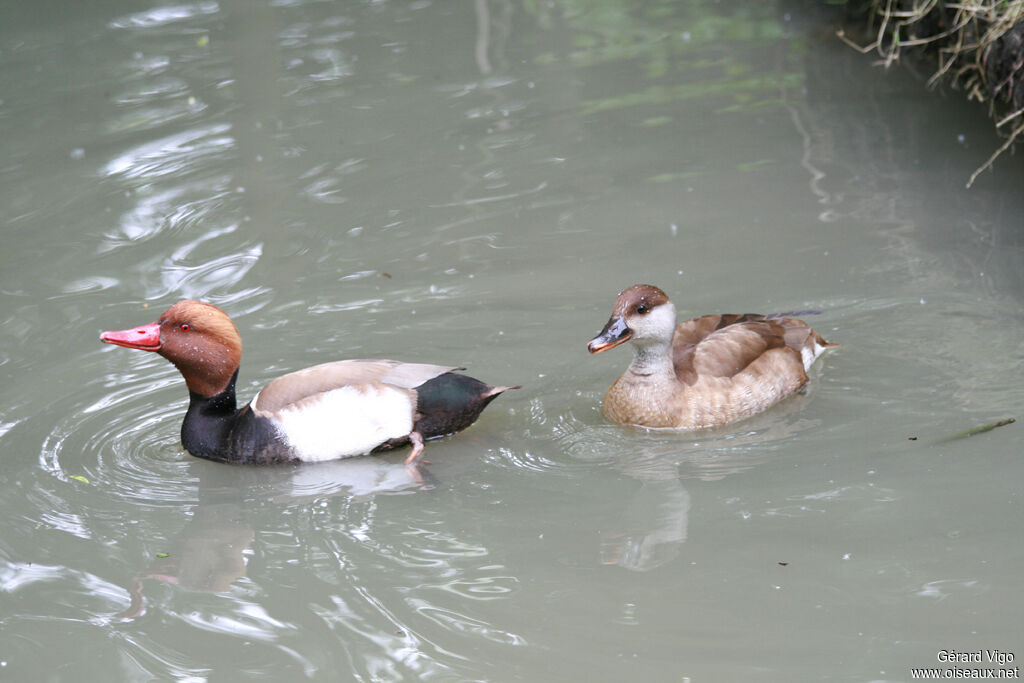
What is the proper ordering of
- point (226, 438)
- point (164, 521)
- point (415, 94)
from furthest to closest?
point (415, 94)
point (226, 438)
point (164, 521)

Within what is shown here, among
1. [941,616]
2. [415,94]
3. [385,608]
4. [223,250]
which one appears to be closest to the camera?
[941,616]

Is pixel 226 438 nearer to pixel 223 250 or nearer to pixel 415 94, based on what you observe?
pixel 223 250

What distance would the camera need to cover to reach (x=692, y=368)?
239 inches

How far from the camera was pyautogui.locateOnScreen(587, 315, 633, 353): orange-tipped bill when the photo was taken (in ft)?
19.0

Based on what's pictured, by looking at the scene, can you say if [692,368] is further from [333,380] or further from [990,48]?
[990,48]

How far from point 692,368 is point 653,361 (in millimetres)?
214

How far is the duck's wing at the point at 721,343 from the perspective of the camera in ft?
19.9

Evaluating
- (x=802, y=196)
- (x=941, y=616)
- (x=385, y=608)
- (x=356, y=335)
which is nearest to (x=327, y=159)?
(x=356, y=335)

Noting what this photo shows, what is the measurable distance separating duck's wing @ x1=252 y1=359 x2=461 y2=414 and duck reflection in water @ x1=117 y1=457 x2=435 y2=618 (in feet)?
1.12

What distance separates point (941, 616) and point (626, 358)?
3001 mm

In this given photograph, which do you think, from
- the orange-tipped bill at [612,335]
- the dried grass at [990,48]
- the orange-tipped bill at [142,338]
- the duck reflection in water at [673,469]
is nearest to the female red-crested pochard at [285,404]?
the orange-tipped bill at [142,338]

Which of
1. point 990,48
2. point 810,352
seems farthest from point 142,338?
point 990,48

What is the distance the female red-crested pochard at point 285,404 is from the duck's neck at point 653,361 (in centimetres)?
96

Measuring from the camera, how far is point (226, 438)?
573 cm
